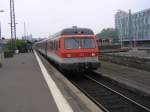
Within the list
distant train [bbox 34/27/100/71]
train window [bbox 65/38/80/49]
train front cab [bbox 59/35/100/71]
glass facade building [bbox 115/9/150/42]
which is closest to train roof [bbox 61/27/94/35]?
distant train [bbox 34/27/100/71]

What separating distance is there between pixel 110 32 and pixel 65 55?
565 ft

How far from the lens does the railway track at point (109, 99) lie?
45.0 feet

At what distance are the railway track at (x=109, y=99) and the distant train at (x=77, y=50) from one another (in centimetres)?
105

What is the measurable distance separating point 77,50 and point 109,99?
7.66m

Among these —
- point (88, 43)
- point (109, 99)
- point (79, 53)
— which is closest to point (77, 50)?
point (79, 53)

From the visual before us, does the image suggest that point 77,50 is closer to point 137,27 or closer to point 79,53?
point 79,53

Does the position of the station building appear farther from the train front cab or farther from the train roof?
the train front cab

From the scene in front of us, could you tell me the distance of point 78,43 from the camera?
24.0 meters

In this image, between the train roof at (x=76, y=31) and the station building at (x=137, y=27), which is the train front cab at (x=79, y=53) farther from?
the station building at (x=137, y=27)

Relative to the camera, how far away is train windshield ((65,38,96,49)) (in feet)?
78.4

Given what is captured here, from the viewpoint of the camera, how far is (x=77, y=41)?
24.1 m

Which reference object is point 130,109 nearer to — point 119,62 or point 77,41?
point 77,41

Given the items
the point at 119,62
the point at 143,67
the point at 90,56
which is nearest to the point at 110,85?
the point at 90,56

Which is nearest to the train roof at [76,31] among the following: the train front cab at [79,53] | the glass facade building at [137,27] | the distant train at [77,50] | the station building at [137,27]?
the distant train at [77,50]
